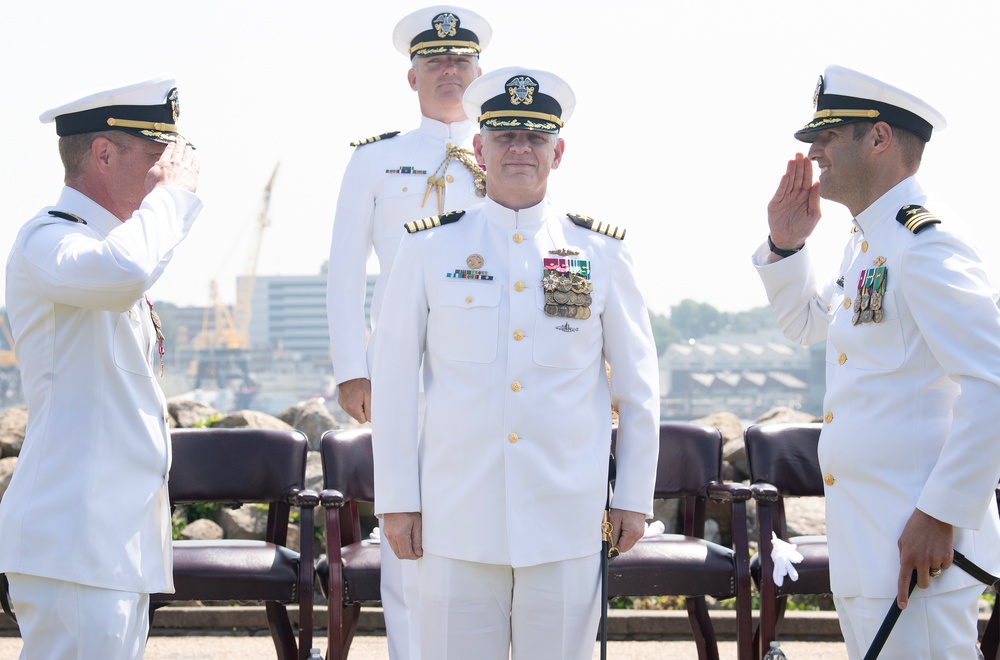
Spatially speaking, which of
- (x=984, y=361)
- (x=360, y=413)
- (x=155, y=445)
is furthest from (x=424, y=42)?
(x=984, y=361)

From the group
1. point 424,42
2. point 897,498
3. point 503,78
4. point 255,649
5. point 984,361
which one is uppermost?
point 424,42

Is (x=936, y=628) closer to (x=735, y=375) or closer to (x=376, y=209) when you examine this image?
(x=376, y=209)

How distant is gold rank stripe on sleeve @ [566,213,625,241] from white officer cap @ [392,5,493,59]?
3.67ft

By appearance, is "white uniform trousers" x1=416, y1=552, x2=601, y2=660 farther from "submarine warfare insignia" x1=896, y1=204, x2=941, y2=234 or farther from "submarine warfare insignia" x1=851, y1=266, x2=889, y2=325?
"submarine warfare insignia" x1=896, y1=204, x2=941, y2=234

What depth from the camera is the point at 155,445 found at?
2.74 meters

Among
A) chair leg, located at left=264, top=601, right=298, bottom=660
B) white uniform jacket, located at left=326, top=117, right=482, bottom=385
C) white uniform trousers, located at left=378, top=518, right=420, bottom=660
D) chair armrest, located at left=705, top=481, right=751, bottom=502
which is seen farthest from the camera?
chair armrest, located at left=705, top=481, right=751, bottom=502

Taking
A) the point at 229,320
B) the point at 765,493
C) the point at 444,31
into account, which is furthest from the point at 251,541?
the point at 229,320

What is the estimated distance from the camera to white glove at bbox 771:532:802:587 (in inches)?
173

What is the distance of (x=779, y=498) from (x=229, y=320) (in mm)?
78309

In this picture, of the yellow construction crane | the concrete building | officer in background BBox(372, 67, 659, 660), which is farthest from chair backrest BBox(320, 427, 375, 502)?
the yellow construction crane

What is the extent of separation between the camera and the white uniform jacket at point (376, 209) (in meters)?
3.99

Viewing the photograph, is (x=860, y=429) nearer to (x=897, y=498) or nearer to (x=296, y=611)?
(x=897, y=498)

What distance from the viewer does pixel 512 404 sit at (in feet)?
9.61

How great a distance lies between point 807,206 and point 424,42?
1520 mm
